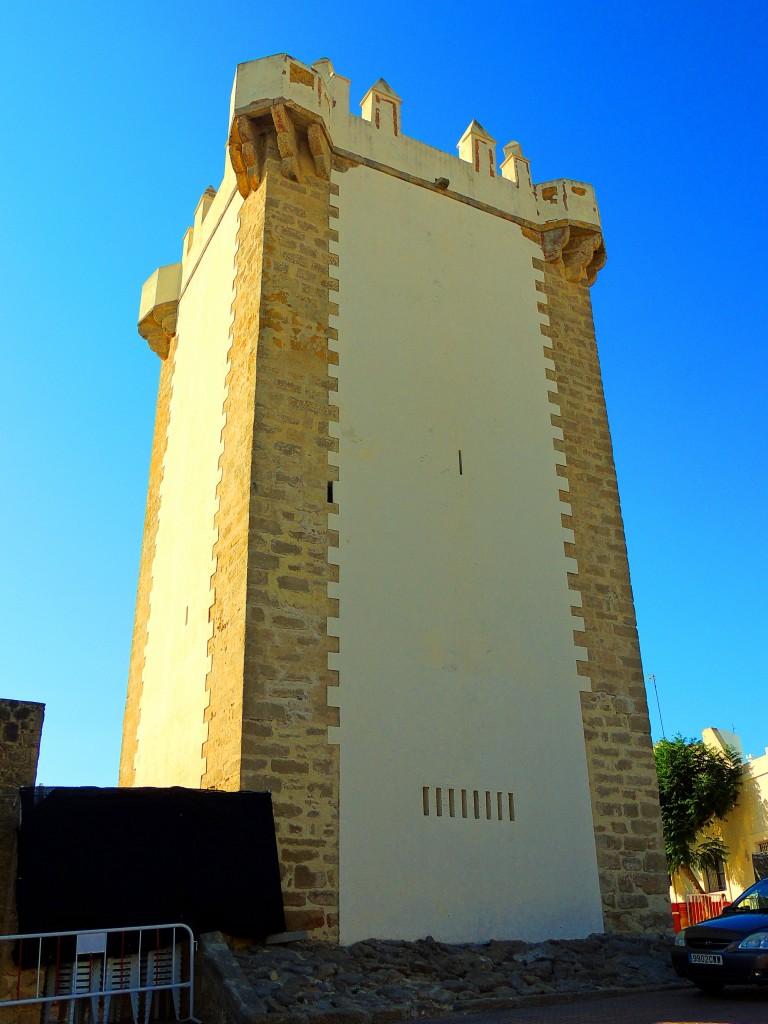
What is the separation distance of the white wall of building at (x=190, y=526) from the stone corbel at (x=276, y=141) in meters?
0.84

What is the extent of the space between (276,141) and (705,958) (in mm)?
9029

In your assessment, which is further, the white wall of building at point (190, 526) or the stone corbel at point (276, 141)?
the stone corbel at point (276, 141)

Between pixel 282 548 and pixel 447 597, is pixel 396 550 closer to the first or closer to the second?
pixel 447 597

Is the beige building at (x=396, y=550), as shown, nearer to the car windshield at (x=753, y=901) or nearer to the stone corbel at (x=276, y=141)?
the stone corbel at (x=276, y=141)

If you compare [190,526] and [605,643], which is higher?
[190,526]

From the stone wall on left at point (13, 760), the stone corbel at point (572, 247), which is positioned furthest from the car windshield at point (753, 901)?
the stone corbel at point (572, 247)

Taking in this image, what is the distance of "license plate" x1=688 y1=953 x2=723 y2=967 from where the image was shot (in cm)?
723

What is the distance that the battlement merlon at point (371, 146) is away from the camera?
423 inches

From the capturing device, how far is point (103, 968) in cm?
Result: 647

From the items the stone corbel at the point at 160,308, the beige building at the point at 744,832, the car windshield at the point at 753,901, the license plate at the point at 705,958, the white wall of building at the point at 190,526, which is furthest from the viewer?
the beige building at the point at 744,832

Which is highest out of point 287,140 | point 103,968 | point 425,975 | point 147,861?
point 287,140

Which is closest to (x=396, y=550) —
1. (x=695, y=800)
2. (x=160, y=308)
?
(x=160, y=308)

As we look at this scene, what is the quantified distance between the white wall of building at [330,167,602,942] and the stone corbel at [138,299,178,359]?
3933 millimetres

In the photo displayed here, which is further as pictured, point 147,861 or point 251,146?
point 251,146
